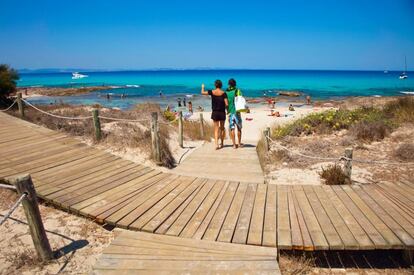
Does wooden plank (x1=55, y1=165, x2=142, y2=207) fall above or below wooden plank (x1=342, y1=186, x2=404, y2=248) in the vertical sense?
above

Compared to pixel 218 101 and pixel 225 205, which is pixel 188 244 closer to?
pixel 225 205

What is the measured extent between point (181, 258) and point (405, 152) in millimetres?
7551

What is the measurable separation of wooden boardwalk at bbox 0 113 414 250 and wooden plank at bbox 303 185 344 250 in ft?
0.04

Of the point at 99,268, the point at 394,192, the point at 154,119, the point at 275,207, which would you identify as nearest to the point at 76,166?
the point at 154,119

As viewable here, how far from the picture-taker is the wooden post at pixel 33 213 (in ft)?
11.7

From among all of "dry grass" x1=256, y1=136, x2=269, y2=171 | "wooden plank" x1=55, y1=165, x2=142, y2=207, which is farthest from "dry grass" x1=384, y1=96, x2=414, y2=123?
"wooden plank" x1=55, y1=165, x2=142, y2=207

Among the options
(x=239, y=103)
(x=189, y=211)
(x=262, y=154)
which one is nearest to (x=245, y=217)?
(x=189, y=211)

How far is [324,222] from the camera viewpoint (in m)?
4.38

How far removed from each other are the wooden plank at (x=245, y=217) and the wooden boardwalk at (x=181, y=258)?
16 centimetres

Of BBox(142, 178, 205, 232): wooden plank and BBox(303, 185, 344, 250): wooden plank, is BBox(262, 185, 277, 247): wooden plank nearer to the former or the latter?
BBox(303, 185, 344, 250): wooden plank

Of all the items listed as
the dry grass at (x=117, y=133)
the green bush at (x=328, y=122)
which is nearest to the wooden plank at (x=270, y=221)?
the dry grass at (x=117, y=133)

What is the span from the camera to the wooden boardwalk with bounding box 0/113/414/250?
4027 millimetres

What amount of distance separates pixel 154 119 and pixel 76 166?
2.10m

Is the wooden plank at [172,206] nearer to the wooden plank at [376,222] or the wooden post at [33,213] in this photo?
the wooden post at [33,213]
